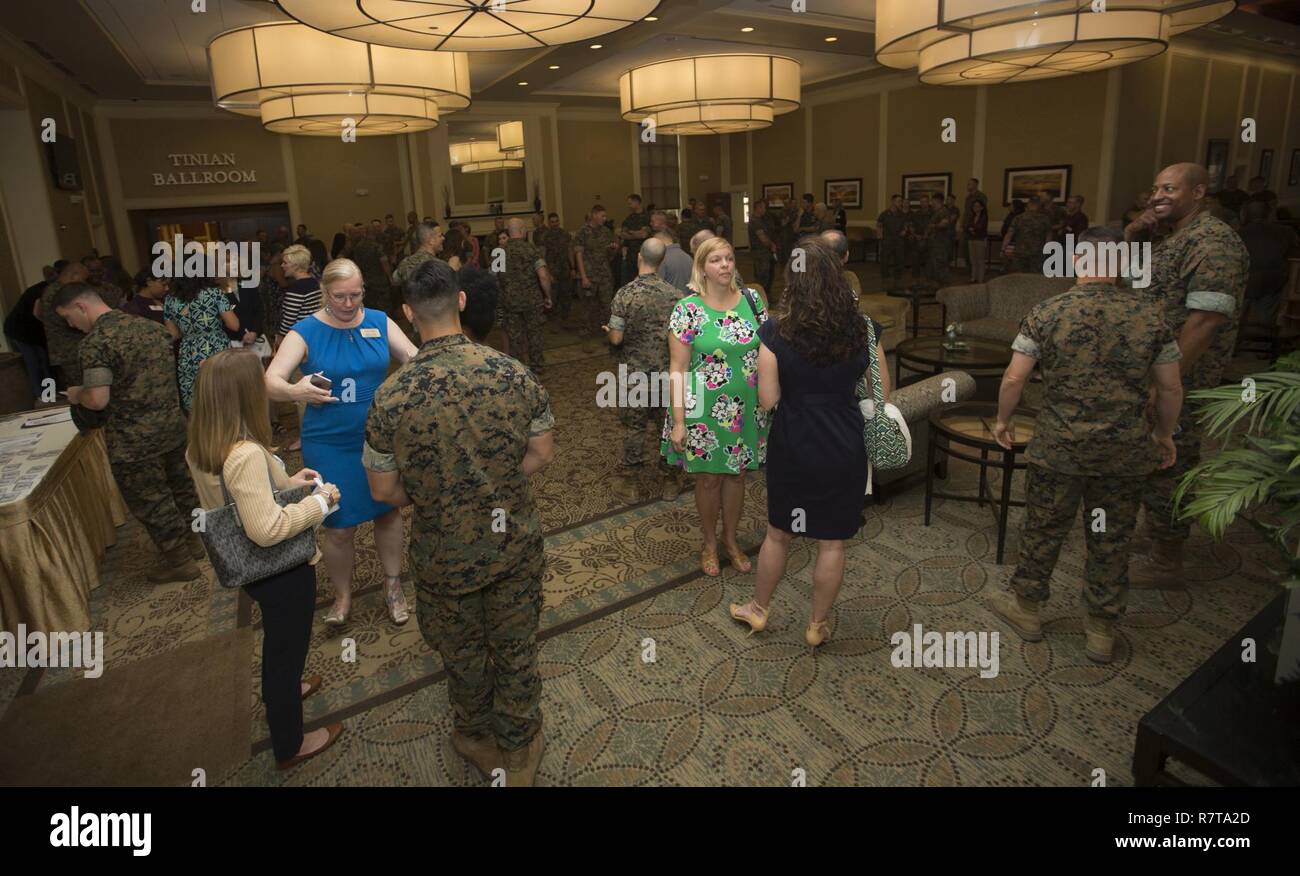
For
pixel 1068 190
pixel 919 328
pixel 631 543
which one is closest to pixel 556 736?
pixel 631 543

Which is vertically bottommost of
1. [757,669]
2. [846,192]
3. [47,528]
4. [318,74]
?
[757,669]

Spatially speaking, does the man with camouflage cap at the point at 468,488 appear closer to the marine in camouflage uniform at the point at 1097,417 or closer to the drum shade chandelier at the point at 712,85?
the marine in camouflage uniform at the point at 1097,417

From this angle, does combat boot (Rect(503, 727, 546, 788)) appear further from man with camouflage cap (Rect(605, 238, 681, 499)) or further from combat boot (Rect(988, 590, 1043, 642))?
man with camouflage cap (Rect(605, 238, 681, 499))

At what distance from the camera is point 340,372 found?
2.80 m

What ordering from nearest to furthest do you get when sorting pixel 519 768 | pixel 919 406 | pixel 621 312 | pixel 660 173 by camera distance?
pixel 519 768, pixel 919 406, pixel 621 312, pixel 660 173

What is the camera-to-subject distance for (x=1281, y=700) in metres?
2.05

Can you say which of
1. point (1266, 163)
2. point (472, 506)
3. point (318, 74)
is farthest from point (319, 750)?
point (1266, 163)

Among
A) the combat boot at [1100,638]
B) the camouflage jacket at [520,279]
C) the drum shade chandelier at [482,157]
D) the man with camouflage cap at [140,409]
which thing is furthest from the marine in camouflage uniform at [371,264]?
the combat boot at [1100,638]

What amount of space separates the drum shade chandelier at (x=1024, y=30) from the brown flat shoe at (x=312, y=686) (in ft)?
15.1

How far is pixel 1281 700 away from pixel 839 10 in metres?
9.31

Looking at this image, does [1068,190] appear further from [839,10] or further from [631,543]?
[631,543]

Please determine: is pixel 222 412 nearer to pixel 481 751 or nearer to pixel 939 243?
pixel 481 751

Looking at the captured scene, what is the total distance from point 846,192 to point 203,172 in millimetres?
13229

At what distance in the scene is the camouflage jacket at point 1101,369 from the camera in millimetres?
2498
